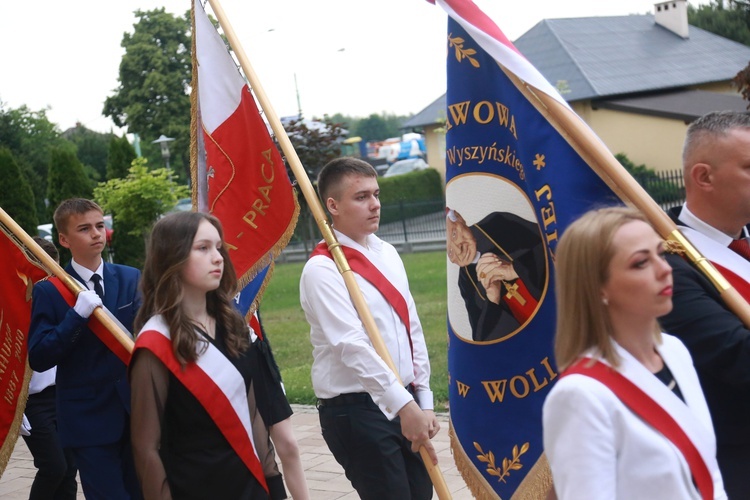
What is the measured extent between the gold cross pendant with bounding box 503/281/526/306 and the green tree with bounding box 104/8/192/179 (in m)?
36.1

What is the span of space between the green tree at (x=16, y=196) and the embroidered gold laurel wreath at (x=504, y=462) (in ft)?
57.2

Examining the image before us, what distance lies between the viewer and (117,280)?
17.2 ft

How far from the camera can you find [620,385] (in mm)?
2178

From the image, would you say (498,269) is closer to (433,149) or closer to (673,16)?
(433,149)

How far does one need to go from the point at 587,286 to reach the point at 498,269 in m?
1.71

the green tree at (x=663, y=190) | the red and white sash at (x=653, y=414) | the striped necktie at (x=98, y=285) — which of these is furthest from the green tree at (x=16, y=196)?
the red and white sash at (x=653, y=414)

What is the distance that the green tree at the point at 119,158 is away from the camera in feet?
76.0

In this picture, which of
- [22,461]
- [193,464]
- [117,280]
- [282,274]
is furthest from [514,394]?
[282,274]

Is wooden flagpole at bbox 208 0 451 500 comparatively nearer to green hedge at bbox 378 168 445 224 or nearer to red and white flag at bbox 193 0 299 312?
red and white flag at bbox 193 0 299 312

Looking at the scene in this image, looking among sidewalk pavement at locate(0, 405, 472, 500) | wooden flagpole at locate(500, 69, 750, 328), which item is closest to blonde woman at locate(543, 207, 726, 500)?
wooden flagpole at locate(500, 69, 750, 328)

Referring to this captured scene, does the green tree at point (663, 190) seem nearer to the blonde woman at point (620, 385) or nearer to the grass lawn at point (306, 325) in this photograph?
the grass lawn at point (306, 325)

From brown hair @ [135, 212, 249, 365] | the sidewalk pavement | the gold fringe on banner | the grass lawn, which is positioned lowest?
the grass lawn

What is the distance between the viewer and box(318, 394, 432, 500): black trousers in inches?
167

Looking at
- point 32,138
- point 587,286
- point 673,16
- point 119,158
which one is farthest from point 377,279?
point 32,138
